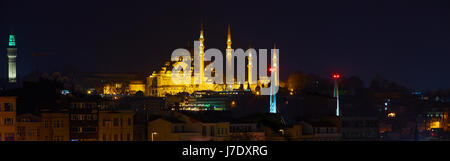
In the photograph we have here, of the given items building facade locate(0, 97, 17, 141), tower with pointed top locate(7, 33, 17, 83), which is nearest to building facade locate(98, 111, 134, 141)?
building facade locate(0, 97, 17, 141)

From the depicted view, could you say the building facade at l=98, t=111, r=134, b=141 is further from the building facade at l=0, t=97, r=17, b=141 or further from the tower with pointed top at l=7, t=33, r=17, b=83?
the tower with pointed top at l=7, t=33, r=17, b=83

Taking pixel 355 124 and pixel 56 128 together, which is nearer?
pixel 56 128

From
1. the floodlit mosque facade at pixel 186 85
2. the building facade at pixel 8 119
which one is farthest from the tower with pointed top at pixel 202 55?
the building facade at pixel 8 119

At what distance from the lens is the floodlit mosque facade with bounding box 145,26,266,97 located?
87000 mm

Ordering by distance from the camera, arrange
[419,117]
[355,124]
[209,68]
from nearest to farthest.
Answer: [355,124]
[419,117]
[209,68]

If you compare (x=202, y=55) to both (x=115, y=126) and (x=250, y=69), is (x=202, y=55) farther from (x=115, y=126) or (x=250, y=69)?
(x=115, y=126)

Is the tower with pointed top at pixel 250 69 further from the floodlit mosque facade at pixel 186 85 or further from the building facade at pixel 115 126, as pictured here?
the building facade at pixel 115 126

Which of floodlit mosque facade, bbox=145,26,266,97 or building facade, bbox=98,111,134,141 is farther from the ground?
floodlit mosque facade, bbox=145,26,266,97

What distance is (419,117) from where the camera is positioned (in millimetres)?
57531

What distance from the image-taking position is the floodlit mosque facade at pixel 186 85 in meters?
87.0
